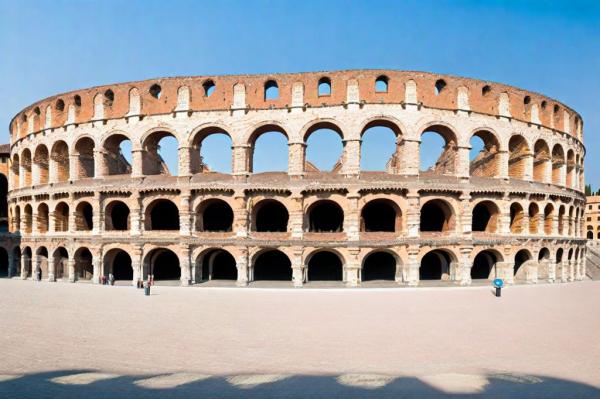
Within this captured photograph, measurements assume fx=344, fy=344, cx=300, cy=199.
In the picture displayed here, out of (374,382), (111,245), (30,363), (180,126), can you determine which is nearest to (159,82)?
(180,126)

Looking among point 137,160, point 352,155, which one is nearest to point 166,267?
point 137,160

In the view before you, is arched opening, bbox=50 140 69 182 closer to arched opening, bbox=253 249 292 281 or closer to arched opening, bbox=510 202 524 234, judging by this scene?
arched opening, bbox=253 249 292 281

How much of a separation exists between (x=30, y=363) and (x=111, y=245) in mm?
15662

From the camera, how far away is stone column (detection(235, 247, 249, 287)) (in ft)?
65.6

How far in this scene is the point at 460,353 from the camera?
26.3ft

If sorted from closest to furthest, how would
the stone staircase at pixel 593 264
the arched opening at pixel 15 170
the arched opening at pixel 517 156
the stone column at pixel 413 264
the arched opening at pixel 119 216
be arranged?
the stone column at pixel 413 264
the arched opening at pixel 517 156
the arched opening at pixel 119 216
the arched opening at pixel 15 170
the stone staircase at pixel 593 264

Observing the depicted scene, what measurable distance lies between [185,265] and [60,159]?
12943 millimetres

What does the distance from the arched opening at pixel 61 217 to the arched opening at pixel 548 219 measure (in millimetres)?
33573

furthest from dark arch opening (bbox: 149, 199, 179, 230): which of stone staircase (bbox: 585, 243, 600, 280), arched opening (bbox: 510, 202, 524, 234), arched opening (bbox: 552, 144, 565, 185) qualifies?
A: stone staircase (bbox: 585, 243, 600, 280)

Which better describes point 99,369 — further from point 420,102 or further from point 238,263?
point 420,102

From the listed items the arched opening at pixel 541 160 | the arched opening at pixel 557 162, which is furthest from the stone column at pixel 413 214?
the arched opening at pixel 557 162

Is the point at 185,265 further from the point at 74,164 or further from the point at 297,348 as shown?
the point at 297,348

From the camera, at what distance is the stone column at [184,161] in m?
21.1

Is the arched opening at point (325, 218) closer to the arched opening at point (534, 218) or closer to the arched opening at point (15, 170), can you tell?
the arched opening at point (534, 218)
